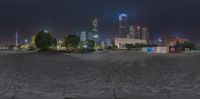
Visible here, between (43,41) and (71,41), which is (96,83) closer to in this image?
(43,41)

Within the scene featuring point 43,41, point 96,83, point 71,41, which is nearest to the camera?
point 96,83

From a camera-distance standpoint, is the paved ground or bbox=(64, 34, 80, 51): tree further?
bbox=(64, 34, 80, 51): tree

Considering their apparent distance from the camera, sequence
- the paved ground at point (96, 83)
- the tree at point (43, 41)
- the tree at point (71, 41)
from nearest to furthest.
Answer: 1. the paved ground at point (96, 83)
2. the tree at point (43, 41)
3. the tree at point (71, 41)

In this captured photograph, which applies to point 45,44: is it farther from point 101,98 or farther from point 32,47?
point 101,98

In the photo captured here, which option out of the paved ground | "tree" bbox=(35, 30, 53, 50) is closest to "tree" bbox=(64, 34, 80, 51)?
"tree" bbox=(35, 30, 53, 50)

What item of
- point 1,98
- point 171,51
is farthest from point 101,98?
point 171,51

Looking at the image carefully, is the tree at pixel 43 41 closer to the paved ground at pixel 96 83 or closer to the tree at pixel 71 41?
the tree at pixel 71 41

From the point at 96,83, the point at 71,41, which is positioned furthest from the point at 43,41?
the point at 96,83

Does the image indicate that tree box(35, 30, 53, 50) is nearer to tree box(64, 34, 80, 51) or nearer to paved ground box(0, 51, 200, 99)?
tree box(64, 34, 80, 51)

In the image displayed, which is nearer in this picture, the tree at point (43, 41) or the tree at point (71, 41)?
the tree at point (43, 41)

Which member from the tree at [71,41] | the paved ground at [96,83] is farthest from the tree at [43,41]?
the paved ground at [96,83]

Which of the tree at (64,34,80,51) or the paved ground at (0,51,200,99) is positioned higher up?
the tree at (64,34,80,51)

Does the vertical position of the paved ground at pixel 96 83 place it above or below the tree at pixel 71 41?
below

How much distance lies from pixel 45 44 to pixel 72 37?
2322 cm
